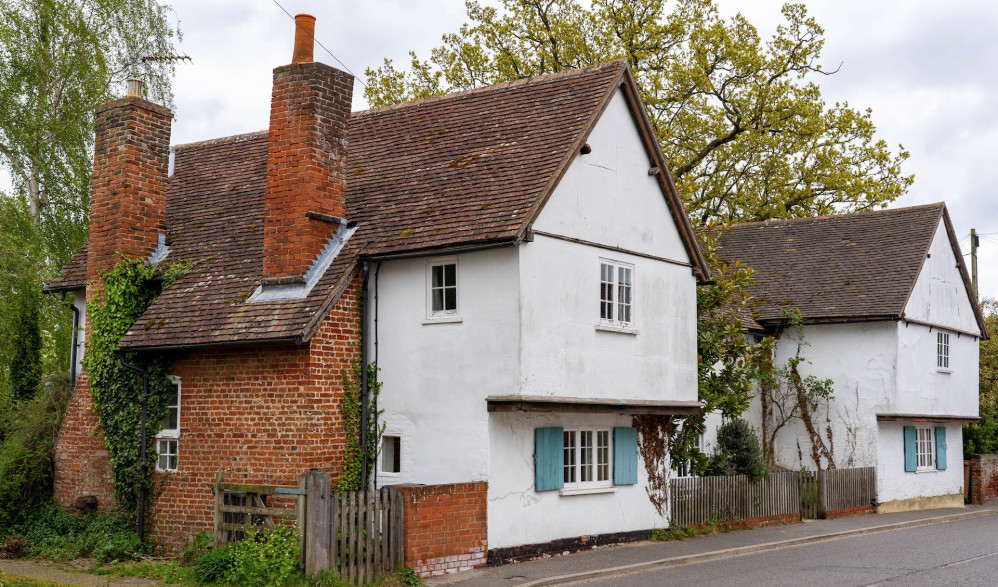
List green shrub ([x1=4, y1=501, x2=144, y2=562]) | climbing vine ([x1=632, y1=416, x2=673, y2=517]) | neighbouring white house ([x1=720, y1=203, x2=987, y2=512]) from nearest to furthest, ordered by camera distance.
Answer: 1. green shrub ([x1=4, y1=501, x2=144, y2=562])
2. climbing vine ([x1=632, y1=416, x2=673, y2=517])
3. neighbouring white house ([x1=720, y1=203, x2=987, y2=512])

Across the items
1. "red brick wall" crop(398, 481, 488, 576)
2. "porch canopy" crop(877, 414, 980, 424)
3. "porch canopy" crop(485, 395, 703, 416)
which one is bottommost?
"red brick wall" crop(398, 481, 488, 576)

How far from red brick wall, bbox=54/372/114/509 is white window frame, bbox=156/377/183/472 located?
3.79 ft

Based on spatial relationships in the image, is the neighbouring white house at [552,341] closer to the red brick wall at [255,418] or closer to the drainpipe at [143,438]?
the red brick wall at [255,418]

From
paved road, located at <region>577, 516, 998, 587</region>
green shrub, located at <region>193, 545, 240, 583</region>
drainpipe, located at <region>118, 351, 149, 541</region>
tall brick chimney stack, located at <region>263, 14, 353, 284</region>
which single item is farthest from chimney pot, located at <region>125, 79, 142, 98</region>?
paved road, located at <region>577, 516, 998, 587</region>

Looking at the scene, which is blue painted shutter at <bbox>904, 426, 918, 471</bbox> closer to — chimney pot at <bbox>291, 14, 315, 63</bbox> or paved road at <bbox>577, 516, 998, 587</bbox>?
paved road at <bbox>577, 516, 998, 587</bbox>

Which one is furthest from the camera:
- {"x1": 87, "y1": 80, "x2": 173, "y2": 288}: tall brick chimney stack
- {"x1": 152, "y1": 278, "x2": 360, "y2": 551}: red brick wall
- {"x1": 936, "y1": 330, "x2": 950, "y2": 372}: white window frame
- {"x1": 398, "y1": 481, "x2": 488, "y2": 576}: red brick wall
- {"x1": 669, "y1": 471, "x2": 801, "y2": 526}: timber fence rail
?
{"x1": 936, "y1": 330, "x2": 950, "y2": 372}: white window frame

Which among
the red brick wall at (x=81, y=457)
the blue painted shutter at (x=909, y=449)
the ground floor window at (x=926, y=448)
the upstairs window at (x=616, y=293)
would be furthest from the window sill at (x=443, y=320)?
the ground floor window at (x=926, y=448)

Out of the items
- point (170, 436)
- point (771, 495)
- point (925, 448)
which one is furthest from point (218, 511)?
point (925, 448)

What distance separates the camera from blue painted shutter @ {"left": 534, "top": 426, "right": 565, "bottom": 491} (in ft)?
53.3

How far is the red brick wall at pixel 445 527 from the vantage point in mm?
14000

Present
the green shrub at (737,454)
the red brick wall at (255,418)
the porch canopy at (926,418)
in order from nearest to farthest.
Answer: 1. the red brick wall at (255,418)
2. the green shrub at (737,454)
3. the porch canopy at (926,418)

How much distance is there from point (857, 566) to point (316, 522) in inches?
332

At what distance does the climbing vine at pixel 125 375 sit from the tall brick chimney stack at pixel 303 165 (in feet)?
8.94

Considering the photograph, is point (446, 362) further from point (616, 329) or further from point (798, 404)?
point (798, 404)
